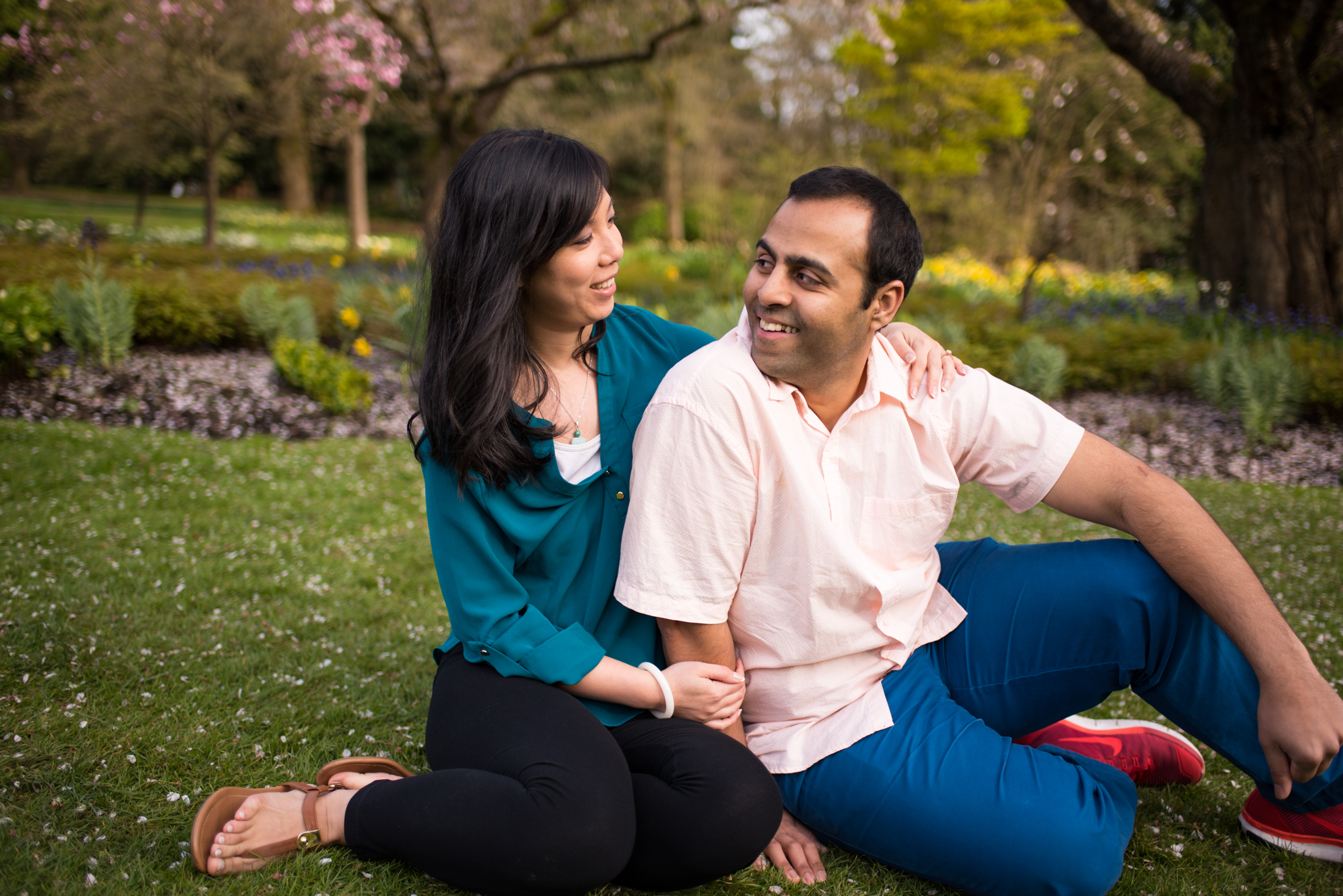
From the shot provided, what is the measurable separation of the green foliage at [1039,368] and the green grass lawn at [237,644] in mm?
1738

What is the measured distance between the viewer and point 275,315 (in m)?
7.05

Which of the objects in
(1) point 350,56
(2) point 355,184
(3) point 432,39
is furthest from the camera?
(2) point 355,184

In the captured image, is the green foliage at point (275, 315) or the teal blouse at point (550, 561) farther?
the green foliage at point (275, 315)

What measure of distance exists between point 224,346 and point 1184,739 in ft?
24.8

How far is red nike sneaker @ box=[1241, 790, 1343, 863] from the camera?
1.94 m

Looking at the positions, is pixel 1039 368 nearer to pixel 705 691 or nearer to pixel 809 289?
pixel 809 289

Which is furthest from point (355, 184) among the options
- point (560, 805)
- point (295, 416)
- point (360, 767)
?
point (560, 805)

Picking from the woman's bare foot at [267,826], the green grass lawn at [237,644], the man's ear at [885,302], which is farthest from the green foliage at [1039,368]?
the woman's bare foot at [267,826]

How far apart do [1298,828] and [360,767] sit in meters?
2.19

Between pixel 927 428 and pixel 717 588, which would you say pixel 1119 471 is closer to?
pixel 927 428

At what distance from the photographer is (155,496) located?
14.0ft

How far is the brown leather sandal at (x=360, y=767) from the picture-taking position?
2.03 meters

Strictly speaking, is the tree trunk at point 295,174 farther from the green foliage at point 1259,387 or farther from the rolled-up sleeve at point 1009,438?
the rolled-up sleeve at point 1009,438

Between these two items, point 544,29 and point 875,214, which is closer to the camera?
point 875,214
